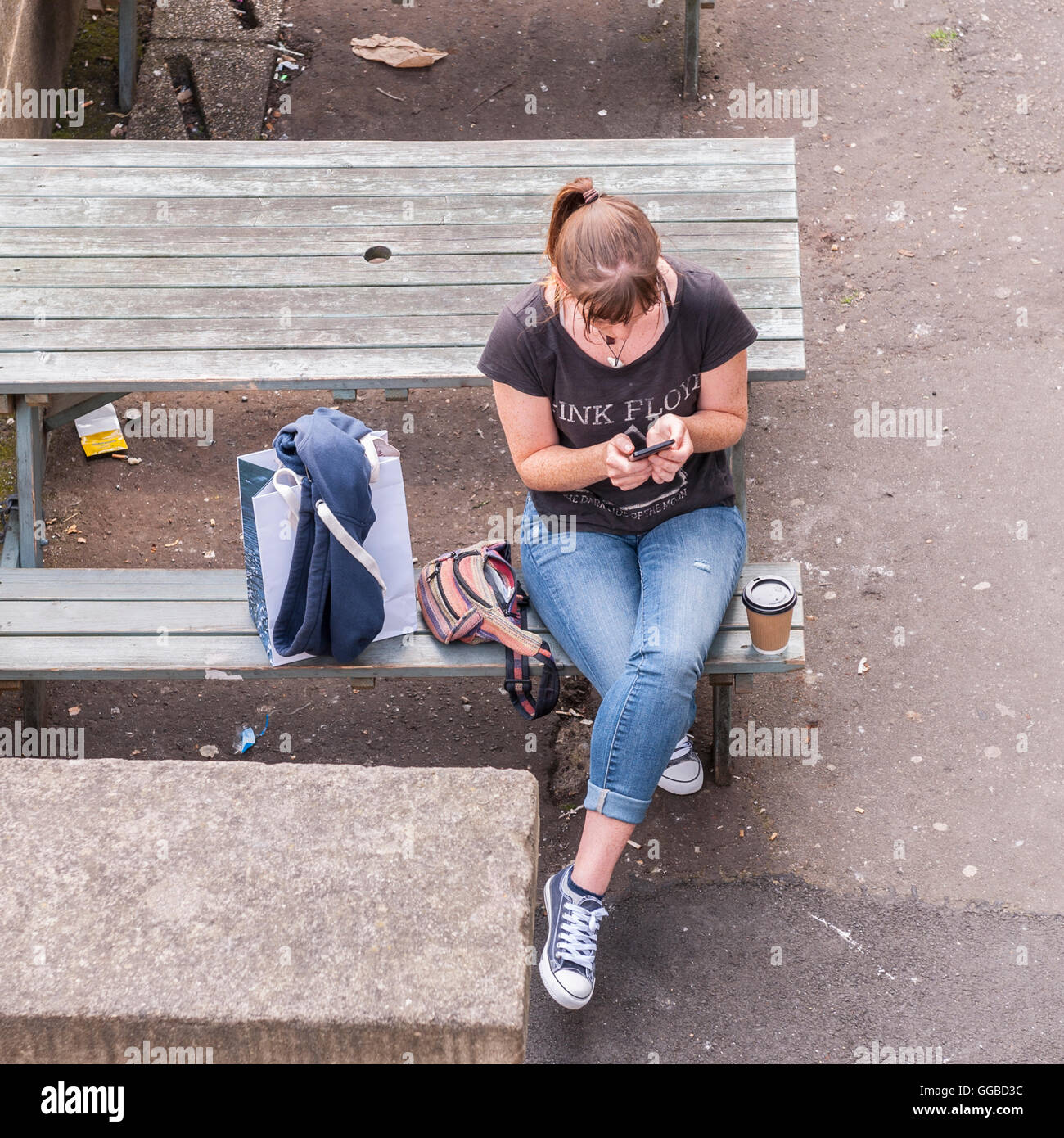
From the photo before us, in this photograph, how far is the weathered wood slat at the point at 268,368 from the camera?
130 inches

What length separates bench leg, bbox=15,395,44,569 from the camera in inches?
139

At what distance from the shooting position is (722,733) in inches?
134

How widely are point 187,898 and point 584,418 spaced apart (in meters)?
1.35

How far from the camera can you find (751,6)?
245 inches

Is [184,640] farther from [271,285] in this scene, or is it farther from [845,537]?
[845,537]

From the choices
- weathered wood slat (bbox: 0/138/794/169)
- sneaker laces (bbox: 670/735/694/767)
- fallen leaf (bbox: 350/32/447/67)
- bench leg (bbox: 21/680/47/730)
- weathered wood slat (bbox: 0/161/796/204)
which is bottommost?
sneaker laces (bbox: 670/735/694/767)

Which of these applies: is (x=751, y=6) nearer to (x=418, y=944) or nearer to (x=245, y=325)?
(x=245, y=325)
